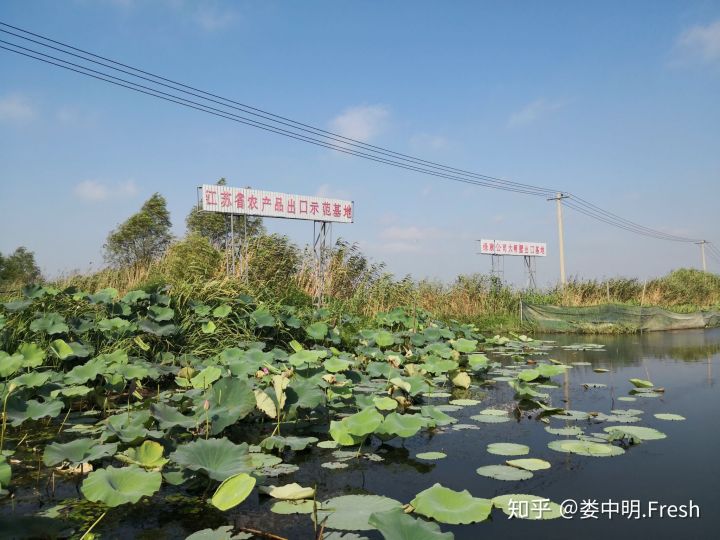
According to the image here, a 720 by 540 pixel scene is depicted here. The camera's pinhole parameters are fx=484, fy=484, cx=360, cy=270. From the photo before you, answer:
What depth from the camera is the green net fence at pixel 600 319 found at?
33.3 ft

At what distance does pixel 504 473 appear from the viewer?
210cm

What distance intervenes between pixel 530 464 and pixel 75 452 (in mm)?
1927

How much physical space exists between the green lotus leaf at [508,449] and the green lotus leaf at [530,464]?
102mm

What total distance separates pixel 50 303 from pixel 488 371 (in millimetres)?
4445

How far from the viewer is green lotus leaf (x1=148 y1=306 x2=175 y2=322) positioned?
4.41 meters

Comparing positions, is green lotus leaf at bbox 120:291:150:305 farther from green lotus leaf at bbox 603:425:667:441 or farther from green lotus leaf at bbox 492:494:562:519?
green lotus leaf at bbox 603:425:667:441

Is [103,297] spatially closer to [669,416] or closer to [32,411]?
[32,411]

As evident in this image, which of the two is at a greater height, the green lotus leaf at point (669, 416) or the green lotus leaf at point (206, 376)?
the green lotus leaf at point (206, 376)

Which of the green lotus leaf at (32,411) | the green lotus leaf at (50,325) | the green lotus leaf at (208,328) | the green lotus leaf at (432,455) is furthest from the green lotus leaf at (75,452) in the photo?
the green lotus leaf at (208,328)

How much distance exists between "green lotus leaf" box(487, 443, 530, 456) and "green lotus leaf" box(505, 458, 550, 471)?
0.10 meters

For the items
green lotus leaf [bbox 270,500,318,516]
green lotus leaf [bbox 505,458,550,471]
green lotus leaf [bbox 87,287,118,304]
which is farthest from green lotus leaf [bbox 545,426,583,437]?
green lotus leaf [bbox 87,287,118,304]

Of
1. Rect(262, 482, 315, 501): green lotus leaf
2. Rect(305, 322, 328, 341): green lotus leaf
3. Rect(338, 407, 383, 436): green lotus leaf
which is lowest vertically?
Rect(262, 482, 315, 501): green lotus leaf

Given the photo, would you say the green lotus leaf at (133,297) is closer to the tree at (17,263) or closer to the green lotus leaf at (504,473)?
the green lotus leaf at (504,473)

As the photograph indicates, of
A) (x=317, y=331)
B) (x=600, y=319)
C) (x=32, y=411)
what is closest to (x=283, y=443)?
(x=32, y=411)
